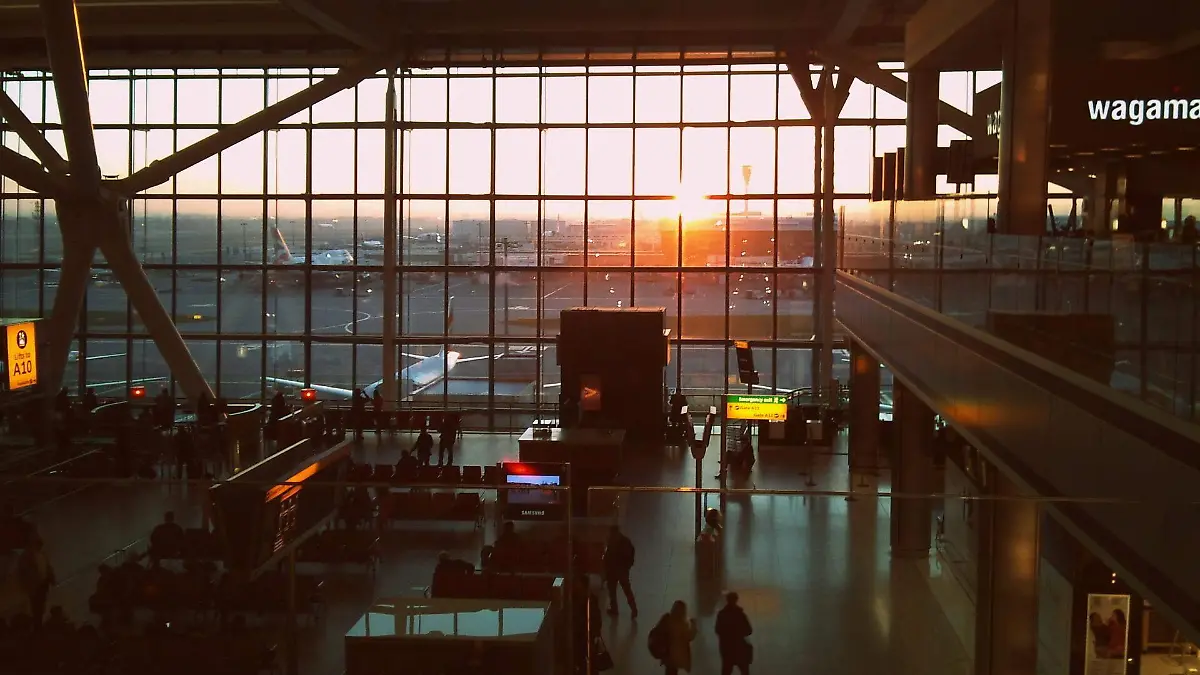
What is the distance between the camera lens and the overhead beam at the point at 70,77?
2016cm

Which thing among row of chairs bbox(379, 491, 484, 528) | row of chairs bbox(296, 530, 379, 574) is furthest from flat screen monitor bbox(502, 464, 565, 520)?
row of chairs bbox(296, 530, 379, 574)

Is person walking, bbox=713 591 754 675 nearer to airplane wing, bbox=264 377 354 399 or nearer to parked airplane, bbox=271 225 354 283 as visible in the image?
parked airplane, bbox=271 225 354 283

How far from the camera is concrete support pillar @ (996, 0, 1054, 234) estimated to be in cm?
1095

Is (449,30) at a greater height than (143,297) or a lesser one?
greater

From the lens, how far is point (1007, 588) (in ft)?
30.7

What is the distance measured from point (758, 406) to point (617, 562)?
12.0m

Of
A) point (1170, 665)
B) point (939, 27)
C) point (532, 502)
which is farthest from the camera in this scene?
point (939, 27)

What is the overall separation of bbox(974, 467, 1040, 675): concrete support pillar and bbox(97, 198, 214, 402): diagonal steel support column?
18664mm

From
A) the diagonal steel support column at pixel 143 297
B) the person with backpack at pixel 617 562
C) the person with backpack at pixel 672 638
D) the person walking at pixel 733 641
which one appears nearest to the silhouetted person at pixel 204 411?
the diagonal steel support column at pixel 143 297

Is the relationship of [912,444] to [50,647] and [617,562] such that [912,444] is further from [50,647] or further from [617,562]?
[50,647]

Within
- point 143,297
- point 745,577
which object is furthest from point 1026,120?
point 143,297

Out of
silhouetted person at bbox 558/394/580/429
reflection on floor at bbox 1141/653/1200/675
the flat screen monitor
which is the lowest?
A: silhouetted person at bbox 558/394/580/429

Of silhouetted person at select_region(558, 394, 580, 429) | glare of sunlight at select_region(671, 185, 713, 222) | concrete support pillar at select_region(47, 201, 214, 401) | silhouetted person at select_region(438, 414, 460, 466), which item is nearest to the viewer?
silhouetted person at select_region(438, 414, 460, 466)

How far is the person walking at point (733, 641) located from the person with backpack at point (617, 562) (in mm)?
1063
